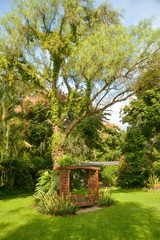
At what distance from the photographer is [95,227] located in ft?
21.7

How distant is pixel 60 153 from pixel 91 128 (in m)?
6.03

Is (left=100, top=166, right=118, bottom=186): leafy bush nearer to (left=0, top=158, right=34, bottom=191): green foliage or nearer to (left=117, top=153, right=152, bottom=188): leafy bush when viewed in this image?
(left=117, top=153, right=152, bottom=188): leafy bush

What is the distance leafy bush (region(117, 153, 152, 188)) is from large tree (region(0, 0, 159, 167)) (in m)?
6.23

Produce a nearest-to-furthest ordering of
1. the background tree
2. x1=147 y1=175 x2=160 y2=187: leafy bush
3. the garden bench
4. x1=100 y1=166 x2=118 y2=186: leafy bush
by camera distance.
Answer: the garden bench, x1=147 y1=175 x2=160 y2=187: leafy bush, the background tree, x1=100 y1=166 x2=118 y2=186: leafy bush

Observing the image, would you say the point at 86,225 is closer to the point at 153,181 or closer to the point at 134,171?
the point at 134,171

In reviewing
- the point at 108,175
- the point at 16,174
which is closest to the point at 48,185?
the point at 16,174

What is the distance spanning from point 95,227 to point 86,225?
358 mm

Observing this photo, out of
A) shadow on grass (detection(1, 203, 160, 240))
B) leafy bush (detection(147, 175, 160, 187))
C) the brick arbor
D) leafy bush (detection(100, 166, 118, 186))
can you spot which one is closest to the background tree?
leafy bush (detection(147, 175, 160, 187))

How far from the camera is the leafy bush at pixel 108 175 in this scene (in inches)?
748

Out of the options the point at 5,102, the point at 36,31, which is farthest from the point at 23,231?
the point at 36,31

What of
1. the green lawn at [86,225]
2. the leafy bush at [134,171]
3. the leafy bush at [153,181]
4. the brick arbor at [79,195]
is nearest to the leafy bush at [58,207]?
the green lawn at [86,225]

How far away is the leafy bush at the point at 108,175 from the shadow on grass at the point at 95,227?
1068 centimetres

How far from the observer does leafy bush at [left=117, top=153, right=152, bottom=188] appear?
1609 centimetres

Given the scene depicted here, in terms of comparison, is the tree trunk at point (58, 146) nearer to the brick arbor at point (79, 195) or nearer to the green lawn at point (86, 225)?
the brick arbor at point (79, 195)
